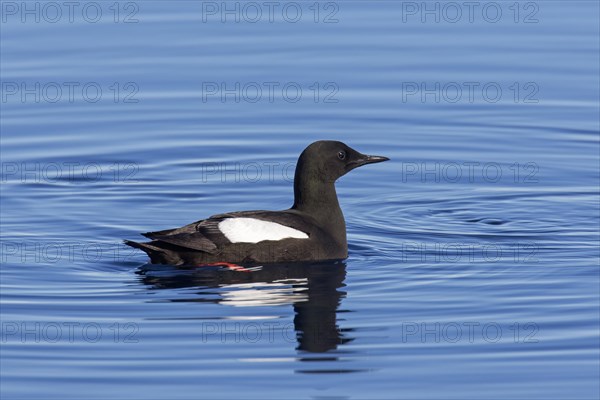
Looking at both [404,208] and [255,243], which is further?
[404,208]

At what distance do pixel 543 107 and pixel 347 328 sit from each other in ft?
29.7

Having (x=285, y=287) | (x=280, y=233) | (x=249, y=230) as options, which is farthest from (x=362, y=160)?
(x=285, y=287)

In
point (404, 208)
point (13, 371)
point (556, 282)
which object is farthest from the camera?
point (404, 208)

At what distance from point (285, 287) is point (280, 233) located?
2.64ft

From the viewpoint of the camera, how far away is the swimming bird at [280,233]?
13945 millimetres

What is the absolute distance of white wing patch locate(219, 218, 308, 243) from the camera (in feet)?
45.8

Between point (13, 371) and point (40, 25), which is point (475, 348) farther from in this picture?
point (40, 25)

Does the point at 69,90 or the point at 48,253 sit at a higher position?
the point at 69,90

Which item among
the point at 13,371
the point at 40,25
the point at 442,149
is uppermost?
the point at 40,25

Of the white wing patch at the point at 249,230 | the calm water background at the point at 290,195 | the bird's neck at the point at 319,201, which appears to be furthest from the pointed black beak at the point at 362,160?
the white wing patch at the point at 249,230

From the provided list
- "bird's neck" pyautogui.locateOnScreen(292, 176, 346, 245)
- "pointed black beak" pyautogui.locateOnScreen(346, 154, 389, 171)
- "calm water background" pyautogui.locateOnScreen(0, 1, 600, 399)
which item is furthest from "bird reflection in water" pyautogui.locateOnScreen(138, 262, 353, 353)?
"pointed black beak" pyautogui.locateOnScreen(346, 154, 389, 171)

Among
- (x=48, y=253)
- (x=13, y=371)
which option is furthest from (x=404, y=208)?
(x=13, y=371)

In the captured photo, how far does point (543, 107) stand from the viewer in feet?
66.8

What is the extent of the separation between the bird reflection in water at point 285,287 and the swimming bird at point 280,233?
0.12 meters
